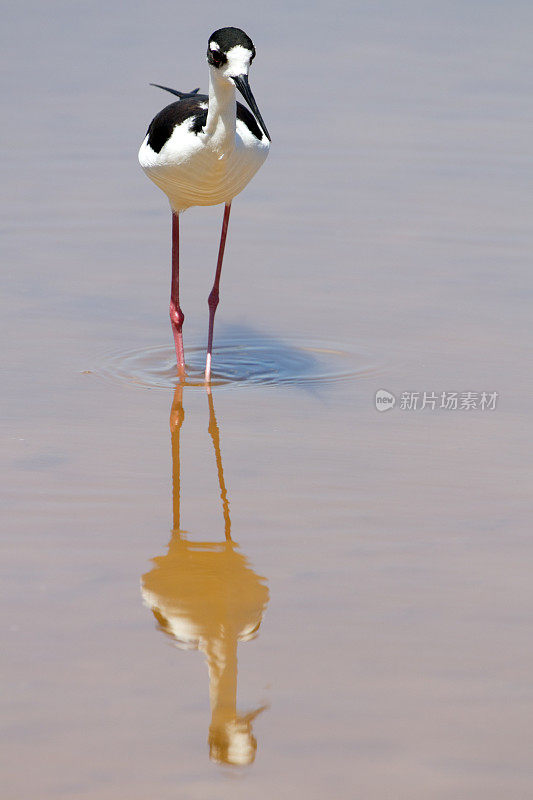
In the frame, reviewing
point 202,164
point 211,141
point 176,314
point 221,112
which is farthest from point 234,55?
point 176,314

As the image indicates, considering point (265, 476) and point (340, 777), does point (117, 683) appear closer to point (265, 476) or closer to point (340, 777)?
point (340, 777)

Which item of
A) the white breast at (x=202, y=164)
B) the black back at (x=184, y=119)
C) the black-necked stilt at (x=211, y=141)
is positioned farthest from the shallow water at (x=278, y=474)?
the black back at (x=184, y=119)

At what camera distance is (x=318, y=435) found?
5.12 meters

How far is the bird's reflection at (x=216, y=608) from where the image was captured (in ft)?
10.2

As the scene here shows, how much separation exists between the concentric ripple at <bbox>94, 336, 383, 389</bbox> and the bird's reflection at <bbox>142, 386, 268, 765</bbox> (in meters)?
1.45

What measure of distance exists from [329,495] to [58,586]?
3.86ft

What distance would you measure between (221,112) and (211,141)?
0.48 ft

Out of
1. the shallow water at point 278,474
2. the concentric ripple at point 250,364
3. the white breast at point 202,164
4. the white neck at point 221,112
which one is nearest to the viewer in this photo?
the shallow water at point 278,474

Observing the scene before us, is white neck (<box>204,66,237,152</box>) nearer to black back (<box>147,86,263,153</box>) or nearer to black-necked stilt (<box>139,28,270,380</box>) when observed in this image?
black-necked stilt (<box>139,28,270,380</box>)

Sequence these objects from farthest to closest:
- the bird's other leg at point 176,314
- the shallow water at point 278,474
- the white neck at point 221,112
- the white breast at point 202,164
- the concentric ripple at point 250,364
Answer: the bird's other leg at point 176,314 < the concentric ripple at point 250,364 < the white breast at point 202,164 < the white neck at point 221,112 < the shallow water at point 278,474

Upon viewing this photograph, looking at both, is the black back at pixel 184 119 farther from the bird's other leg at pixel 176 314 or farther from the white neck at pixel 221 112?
the bird's other leg at pixel 176 314

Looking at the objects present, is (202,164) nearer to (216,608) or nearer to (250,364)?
(250,364)

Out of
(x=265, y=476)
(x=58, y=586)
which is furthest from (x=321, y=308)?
(x=58, y=586)

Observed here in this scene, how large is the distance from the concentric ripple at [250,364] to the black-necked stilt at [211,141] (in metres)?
0.12
